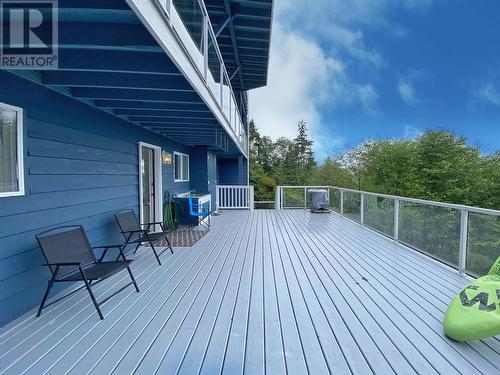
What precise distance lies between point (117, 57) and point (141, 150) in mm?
3247

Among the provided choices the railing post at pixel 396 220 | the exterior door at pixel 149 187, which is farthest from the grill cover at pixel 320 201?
the exterior door at pixel 149 187

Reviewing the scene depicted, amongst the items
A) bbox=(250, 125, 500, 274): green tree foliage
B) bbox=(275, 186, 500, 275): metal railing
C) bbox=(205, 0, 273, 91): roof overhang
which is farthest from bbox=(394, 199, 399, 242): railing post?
bbox=(205, 0, 273, 91): roof overhang

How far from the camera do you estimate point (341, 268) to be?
3953mm

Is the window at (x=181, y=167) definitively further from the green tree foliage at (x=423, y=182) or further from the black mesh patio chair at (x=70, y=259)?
the black mesh patio chair at (x=70, y=259)

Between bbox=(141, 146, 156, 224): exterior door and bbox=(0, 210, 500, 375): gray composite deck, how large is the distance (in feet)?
6.49

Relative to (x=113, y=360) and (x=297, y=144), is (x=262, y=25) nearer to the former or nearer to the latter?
(x=113, y=360)

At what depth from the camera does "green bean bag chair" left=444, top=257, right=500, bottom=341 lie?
6.88 ft

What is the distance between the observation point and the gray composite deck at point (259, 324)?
1.95 meters

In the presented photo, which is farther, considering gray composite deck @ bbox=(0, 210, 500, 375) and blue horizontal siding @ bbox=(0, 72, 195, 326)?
blue horizontal siding @ bbox=(0, 72, 195, 326)

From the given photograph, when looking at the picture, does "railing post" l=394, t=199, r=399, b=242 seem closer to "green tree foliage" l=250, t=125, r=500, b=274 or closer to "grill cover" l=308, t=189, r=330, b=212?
"green tree foliage" l=250, t=125, r=500, b=274

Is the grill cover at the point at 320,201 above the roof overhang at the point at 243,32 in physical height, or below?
below

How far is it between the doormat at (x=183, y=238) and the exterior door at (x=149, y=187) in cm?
61

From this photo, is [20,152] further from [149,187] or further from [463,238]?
[463,238]

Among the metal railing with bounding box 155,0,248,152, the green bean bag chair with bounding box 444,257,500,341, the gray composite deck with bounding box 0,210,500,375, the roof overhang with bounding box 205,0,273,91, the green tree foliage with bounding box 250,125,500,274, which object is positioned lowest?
the gray composite deck with bounding box 0,210,500,375
